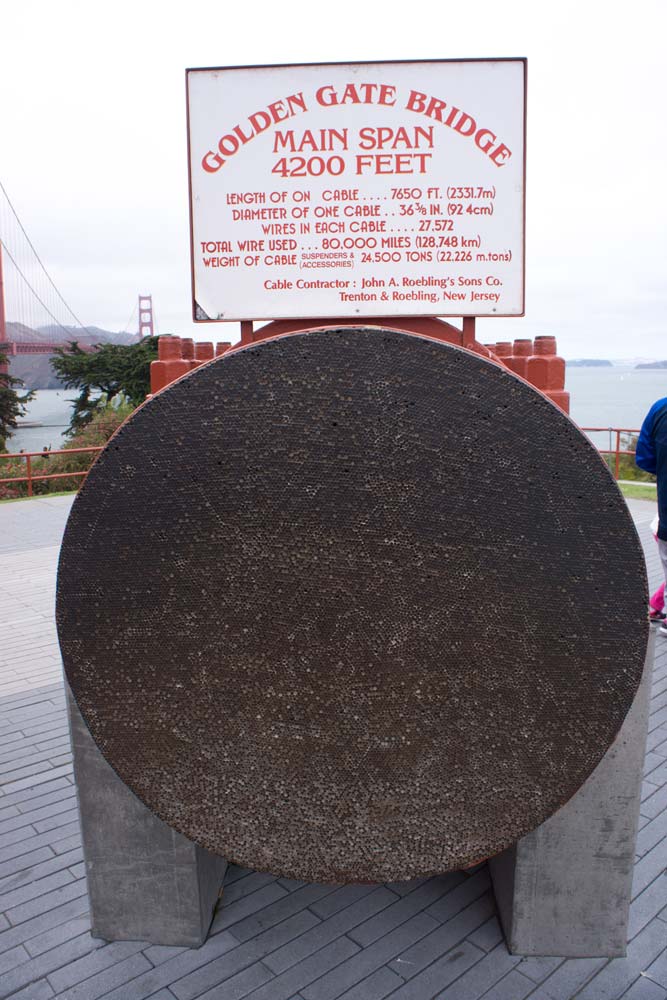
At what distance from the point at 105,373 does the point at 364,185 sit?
97.9 ft

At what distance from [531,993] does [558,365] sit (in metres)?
A: 1.90

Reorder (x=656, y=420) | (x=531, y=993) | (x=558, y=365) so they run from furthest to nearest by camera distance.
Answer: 1. (x=656, y=420)
2. (x=558, y=365)
3. (x=531, y=993)

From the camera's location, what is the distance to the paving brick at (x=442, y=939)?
238 cm

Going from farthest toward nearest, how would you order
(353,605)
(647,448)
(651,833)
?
(647,448)
(651,833)
(353,605)

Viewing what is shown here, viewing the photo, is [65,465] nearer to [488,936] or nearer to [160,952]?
[160,952]

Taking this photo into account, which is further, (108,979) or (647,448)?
(647,448)

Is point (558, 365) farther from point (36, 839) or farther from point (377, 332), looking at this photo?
point (36, 839)

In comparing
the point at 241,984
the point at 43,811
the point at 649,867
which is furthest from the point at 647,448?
the point at 43,811

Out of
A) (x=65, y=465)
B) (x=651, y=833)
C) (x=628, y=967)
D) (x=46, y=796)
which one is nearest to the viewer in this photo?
(x=628, y=967)

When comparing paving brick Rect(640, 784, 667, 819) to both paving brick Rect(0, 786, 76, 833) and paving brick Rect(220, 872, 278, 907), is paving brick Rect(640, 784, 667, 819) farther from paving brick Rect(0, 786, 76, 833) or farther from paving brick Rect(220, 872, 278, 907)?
paving brick Rect(0, 786, 76, 833)

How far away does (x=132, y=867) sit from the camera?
2510 mm

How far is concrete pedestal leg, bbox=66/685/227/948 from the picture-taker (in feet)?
8.03

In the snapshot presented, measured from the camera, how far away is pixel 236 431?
1688 mm

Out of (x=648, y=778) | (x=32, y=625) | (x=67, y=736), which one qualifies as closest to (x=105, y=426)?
(x=32, y=625)
